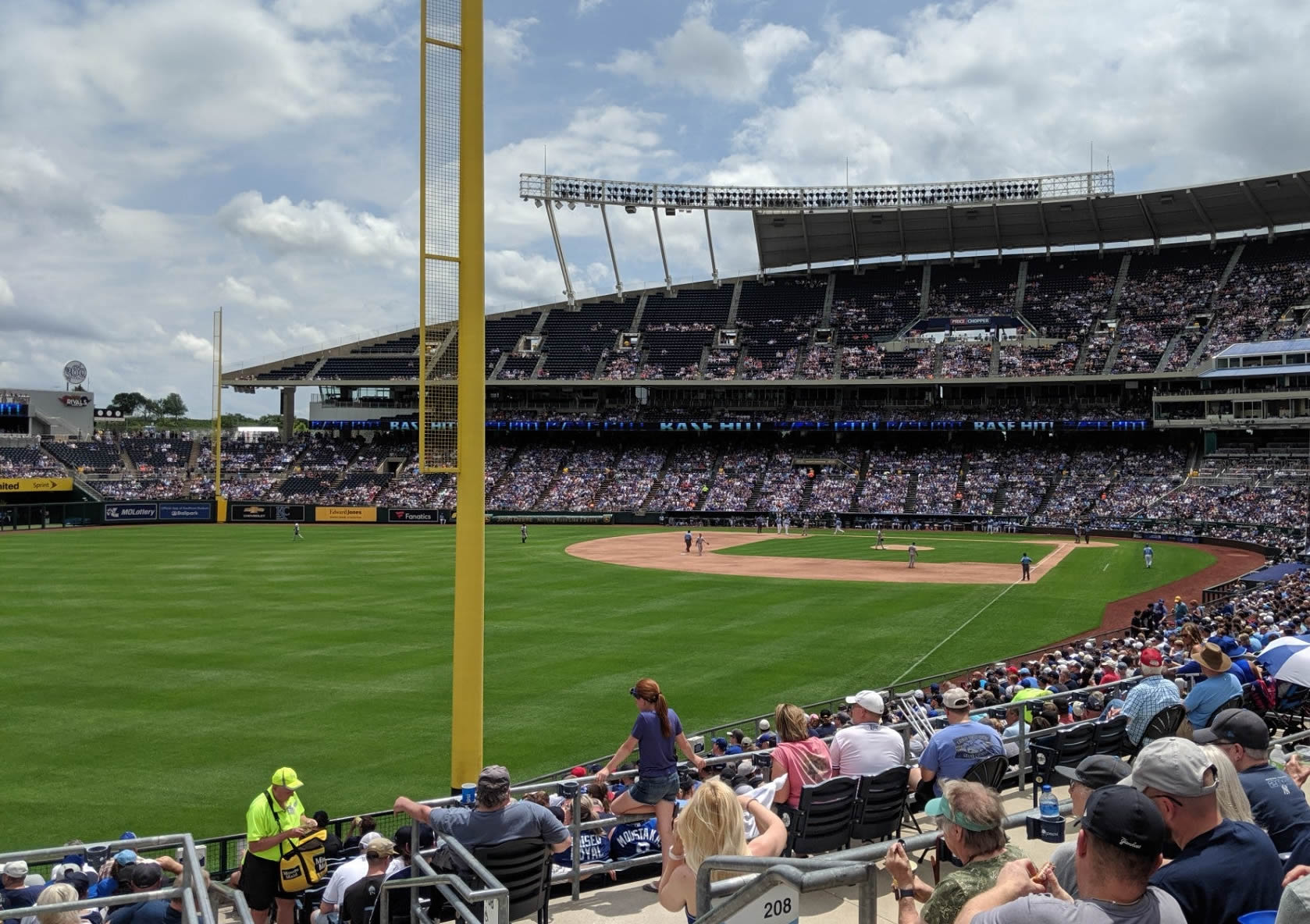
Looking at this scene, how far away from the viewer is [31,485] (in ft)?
228

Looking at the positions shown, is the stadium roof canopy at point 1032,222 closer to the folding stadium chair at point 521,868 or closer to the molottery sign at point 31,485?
the molottery sign at point 31,485

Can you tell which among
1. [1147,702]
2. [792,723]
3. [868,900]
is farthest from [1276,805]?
[1147,702]

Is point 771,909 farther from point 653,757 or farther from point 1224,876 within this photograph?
point 653,757

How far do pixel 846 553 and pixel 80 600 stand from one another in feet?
108

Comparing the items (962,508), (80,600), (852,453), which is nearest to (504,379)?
(852,453)

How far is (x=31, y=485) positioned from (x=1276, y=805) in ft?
263

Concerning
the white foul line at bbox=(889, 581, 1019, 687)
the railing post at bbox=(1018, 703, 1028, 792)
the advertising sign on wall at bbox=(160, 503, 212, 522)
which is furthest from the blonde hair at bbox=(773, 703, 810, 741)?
the advertising sign on wall at bbox=(160, 503, 212, 522)

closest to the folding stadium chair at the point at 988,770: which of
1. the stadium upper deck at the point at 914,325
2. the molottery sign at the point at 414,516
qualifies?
the molottery sign at the point at 414,516

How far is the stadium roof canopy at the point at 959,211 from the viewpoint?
72188mm

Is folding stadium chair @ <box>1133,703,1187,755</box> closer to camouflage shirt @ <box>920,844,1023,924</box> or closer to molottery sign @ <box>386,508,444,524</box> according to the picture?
camouflage shirt @ <box>920,844,1023,924</box>

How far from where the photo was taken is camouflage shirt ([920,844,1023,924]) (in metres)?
3.90

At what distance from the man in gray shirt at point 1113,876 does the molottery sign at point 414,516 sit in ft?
228

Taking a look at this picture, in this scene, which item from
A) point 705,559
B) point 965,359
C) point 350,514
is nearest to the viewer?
point 705,559

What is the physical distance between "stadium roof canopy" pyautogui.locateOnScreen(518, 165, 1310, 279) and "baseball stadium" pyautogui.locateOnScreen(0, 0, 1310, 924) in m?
0.33
